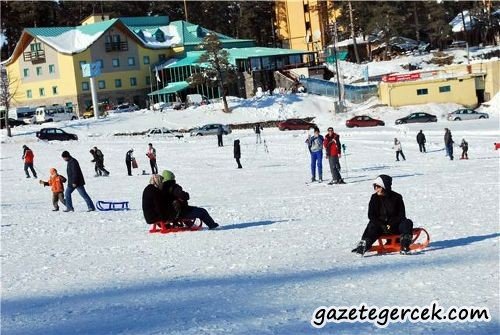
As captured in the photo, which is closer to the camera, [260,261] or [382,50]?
[260,261]

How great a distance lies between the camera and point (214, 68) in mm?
65438

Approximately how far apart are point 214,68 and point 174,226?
53.6 metres

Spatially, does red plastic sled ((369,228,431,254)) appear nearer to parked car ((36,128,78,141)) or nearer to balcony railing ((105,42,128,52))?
parked car ((36,128,78,141))

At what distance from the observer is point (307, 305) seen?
718 centimetres

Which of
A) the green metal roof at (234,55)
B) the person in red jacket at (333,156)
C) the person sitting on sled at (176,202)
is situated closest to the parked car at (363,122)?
the green metal roof at (234,55)

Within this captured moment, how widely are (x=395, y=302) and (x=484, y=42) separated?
87.6m

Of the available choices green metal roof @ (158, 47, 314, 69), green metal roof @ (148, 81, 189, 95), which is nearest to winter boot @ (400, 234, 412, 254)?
green metal roof @ (158, 47, 314, 69)

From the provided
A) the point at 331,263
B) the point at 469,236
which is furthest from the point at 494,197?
the point at 331,263

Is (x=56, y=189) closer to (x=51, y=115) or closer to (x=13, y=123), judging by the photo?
(x=13, y=123)

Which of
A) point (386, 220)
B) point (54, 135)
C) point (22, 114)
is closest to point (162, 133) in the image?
point (54, 135)

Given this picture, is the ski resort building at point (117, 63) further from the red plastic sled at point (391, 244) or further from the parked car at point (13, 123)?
the red plastic sled at point (391, 244)

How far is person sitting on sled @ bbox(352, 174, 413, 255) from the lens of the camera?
9.59 meters

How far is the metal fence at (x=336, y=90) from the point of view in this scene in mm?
64438

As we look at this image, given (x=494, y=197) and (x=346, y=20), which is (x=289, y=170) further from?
(x=346, y=20)
